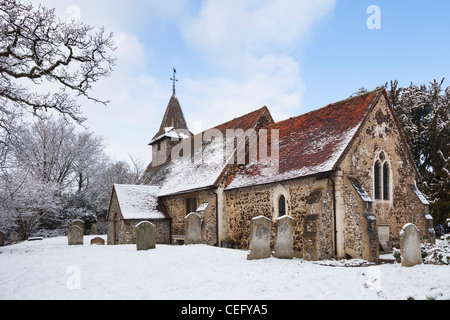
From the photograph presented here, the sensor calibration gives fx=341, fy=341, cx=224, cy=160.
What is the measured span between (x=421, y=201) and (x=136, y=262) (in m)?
12.7

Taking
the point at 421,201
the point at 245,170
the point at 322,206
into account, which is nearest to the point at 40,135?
the point at 245,170

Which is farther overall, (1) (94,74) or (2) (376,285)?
(1) (94,74)

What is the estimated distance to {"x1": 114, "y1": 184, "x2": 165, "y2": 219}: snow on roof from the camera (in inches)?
836

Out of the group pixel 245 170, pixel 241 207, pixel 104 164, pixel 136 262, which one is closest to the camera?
pixel 136 262

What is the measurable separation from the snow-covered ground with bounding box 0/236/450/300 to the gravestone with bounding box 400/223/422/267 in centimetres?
64

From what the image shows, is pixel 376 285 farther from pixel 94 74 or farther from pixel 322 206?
pixel 94 74

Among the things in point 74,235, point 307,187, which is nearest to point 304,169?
point 307,187

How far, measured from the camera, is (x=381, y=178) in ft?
48.9

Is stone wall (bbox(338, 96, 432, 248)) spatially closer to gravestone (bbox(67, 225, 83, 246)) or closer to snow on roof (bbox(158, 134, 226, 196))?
snow on roof (bbox(158, 134, 226, 196))

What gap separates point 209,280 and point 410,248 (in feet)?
18.5

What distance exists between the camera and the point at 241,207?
17.2m

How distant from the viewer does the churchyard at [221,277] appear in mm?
6770

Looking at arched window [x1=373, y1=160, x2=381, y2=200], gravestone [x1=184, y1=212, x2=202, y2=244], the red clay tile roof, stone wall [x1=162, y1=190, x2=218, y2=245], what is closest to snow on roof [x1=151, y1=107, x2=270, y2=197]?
stone wall [x1=162, y1=190, x2=218, y2=245]
